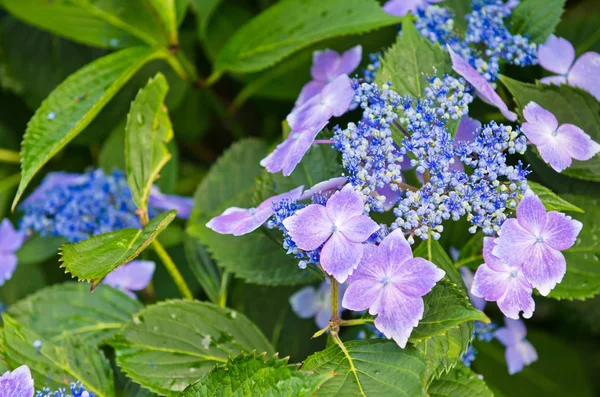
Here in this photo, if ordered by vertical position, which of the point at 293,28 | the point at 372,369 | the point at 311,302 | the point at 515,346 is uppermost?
the point at 293,28

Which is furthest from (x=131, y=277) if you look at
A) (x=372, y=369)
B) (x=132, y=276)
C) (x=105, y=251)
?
(x=372, y=369)

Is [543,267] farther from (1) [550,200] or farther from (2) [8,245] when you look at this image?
(2) [8,245]

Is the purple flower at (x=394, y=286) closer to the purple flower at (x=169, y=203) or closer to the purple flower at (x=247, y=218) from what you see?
the purple flower at (x=247, y=218)

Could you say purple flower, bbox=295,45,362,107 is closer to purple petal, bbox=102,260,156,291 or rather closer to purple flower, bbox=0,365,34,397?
purple petal, bbox=102,260,156,291

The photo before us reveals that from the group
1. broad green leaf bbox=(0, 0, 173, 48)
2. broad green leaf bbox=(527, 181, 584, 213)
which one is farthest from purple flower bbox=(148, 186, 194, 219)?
broad green leaf bbox=(527, 181, 584, 213)

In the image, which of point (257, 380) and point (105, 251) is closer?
point (257, 380)

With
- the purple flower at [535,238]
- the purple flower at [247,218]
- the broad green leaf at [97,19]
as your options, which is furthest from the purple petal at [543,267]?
the broad green leaf at [97,19]

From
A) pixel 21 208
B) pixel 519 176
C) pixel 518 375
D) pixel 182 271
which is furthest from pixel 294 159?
pixel 518 375
